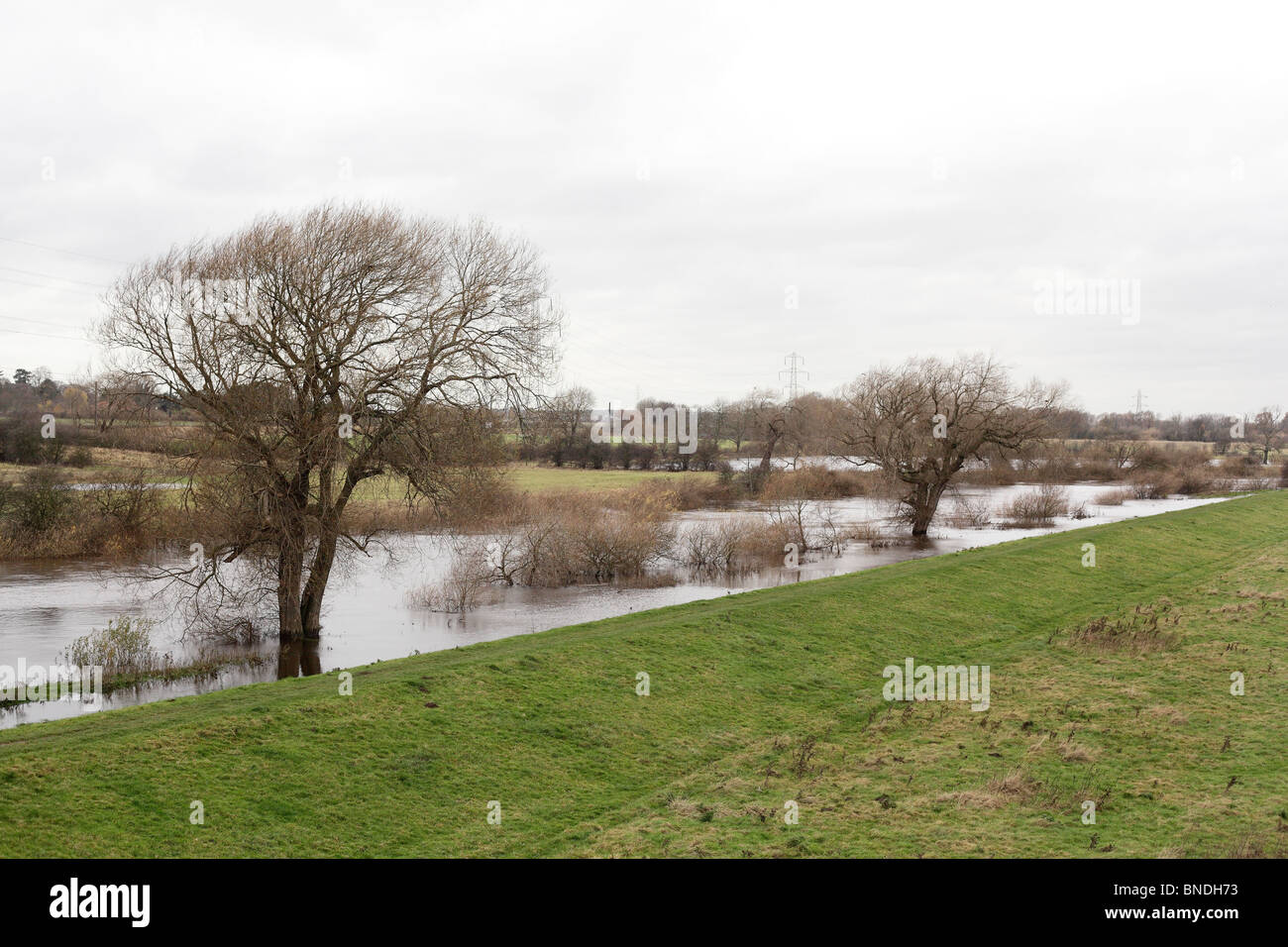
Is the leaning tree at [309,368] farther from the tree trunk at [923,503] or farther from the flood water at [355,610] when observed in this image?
the tree trunk at [923,503]

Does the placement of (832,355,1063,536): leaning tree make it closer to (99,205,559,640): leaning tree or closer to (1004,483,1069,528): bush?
(1004,483,1069,528): bush

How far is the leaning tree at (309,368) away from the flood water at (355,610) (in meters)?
2.21

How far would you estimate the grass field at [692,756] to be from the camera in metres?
8.80

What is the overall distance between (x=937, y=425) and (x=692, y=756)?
33.6 m

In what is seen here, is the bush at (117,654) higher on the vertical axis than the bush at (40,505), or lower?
lower

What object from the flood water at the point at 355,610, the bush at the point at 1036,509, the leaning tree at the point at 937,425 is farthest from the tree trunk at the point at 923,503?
the bush at the point at 1036,509

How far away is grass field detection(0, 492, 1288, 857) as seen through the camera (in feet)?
28.9

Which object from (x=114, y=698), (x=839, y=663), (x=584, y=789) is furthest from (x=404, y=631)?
(x=584, y=789)

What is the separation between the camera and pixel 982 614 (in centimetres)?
2147

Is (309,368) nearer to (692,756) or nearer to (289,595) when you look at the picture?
(289,595)

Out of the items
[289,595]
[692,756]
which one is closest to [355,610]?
[289,595]

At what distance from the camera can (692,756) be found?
39.4ft
